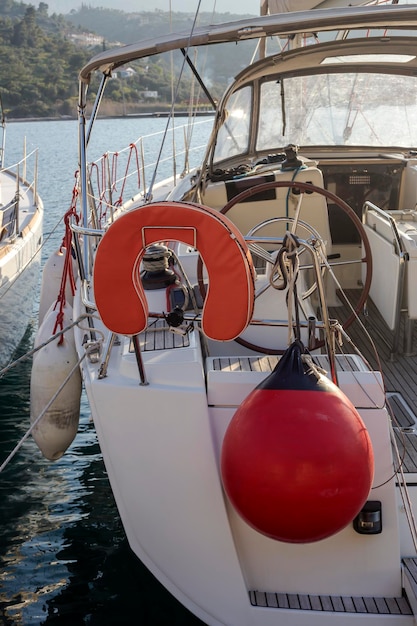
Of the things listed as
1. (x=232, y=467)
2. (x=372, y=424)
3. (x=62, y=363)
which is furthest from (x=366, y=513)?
(x=62, y=363)

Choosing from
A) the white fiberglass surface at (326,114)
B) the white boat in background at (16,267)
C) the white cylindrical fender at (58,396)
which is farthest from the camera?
the white boat in background at (16,267)

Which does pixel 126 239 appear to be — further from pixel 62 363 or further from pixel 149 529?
pixel 62 363

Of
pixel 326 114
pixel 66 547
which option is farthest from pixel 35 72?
pixel 66 547

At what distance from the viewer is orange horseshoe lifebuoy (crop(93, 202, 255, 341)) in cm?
261

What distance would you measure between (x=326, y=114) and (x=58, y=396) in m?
3.31

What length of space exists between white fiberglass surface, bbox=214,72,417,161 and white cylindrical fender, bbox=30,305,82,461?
239 cm

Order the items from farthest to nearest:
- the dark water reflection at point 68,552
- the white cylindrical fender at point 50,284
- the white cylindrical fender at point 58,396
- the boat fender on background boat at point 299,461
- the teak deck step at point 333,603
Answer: the white cylindrical fender at point 50,284 < the white cylindrical fender at point 58,396 < the dark water reflection at point 68,552 < the teak deck step at point 333,603 < the boat fender on background boat at point 299,461

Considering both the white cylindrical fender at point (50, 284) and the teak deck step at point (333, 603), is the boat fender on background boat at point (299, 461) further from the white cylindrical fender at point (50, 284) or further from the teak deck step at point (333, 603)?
the white cylindrical fender at point (50, 284)

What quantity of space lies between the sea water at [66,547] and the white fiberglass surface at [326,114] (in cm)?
262

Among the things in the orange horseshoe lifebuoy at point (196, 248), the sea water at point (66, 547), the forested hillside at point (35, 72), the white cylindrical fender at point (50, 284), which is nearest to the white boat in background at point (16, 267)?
the white cylindrical fender at point (50, 284)

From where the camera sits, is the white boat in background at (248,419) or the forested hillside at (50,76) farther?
the forested hillside at (50,76)

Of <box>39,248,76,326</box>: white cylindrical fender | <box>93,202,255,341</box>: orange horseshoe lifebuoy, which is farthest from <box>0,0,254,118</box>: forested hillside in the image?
<box>93,202,255,341</box>: orange horseshoe lifebuoy

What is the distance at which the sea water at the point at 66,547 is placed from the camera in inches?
137

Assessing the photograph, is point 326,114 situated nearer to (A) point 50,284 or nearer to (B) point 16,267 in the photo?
(A) point 50,284
